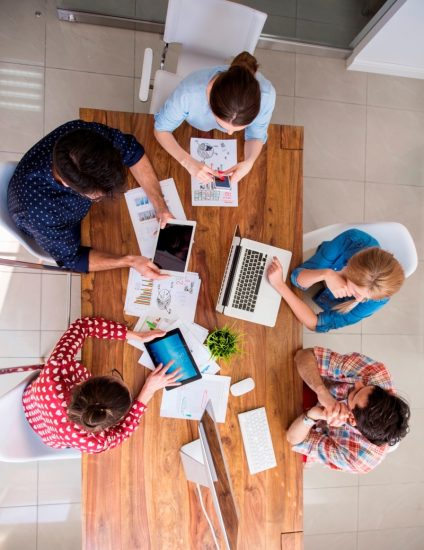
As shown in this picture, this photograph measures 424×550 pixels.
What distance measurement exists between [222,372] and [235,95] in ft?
3.80

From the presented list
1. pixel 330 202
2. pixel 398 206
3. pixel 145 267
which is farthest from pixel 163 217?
pixel 398 206

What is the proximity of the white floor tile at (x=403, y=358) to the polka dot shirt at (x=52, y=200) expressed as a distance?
2092 mm

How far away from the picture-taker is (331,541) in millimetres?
2959

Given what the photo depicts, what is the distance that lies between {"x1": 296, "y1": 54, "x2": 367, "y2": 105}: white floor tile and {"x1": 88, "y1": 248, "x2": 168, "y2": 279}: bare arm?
74.0 inches

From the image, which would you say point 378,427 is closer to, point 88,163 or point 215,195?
point 215,195

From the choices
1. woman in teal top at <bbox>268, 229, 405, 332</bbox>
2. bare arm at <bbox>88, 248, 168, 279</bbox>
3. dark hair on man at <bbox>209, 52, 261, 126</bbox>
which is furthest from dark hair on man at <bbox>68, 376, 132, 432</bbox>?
dark hair on man at <bbox>209, 52, 261, 126</bbox>

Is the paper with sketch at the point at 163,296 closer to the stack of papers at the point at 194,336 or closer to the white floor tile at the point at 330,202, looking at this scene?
the stack of papers at the point at 194,336

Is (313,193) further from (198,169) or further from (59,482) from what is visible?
(59,482)

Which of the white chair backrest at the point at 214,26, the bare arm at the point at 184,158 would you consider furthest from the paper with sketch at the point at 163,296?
the white chair backrest at the point at 214,26

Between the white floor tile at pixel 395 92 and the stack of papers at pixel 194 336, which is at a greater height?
the white floor tile at pixel 395 92

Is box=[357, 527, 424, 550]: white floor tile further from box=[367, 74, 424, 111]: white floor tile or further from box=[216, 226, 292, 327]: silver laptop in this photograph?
box=[367, 74, 424, 111]: white floor tile

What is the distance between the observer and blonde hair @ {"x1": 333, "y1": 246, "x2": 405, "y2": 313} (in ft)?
5.56

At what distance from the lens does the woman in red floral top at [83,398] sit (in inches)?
60.0

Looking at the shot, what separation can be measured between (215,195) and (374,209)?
62.5 inches
